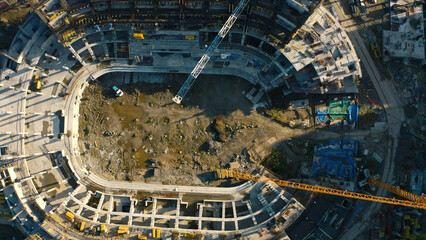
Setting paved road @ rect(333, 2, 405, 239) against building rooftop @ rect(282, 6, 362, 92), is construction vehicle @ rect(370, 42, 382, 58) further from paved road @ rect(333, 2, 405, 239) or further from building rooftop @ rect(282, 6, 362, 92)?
building rooftop @ rect(282, 6, 362, 92)

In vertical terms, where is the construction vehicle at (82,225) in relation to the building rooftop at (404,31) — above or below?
below

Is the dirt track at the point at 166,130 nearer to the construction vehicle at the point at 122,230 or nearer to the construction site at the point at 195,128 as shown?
the construction site at the point at 195,128

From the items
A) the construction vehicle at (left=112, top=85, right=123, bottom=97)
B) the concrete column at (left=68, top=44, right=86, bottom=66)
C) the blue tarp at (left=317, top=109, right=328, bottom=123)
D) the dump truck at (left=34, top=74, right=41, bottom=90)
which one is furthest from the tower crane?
the dump truck at (left=34, top=74, right=41, bottom=90)

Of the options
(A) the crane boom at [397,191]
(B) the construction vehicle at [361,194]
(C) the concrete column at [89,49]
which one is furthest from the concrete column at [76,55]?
(A) the crane boom at [397,191]

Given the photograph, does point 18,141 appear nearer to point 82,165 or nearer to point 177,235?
point 82,165

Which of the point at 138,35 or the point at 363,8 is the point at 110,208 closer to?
the point at 138,35

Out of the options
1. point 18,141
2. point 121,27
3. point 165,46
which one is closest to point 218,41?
point 165,46

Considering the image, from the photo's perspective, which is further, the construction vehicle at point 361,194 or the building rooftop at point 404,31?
the building rooftop at point 404,31

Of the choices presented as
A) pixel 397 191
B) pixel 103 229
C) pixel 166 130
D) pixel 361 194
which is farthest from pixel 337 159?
pixel 103 229
